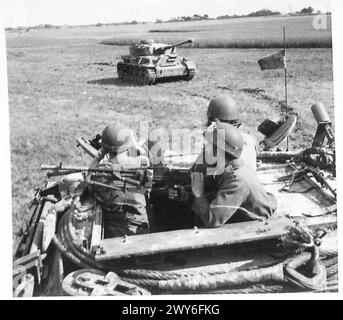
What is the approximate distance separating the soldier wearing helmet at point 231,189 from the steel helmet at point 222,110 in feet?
1.22

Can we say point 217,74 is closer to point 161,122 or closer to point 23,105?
point 161,122

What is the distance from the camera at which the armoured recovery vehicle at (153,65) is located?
726cm

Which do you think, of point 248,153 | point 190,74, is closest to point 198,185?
point 248,153

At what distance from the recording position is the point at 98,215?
3021 mm

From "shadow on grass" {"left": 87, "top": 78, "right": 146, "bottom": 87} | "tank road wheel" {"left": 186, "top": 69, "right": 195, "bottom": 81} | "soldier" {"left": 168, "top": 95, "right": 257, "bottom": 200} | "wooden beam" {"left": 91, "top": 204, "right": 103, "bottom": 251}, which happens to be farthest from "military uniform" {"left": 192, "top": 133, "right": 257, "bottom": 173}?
"tank road wheel" {"left": 186, "top": 69, "right": 195, "bottom": 81}

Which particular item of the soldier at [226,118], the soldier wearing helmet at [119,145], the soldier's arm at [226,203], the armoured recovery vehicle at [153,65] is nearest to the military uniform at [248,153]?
the soldier at [226,118]

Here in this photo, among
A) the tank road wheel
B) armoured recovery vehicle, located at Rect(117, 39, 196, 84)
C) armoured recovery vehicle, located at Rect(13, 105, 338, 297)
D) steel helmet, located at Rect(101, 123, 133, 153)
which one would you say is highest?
armoured recovery vehicle, located at Rect(117, 39, 196, 84)

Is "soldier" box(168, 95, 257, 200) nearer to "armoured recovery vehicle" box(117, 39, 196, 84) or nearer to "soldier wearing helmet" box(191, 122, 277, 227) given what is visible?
"soldier wearing helmet" box(191, 122, 277, 227)

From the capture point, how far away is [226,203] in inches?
109

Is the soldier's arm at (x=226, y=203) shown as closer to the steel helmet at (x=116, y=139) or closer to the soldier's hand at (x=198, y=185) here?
the soldier's hand at (x=198, y=185)

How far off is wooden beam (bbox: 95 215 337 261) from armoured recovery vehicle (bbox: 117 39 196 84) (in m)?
4.55

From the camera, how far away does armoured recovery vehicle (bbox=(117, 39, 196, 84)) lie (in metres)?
7.26
